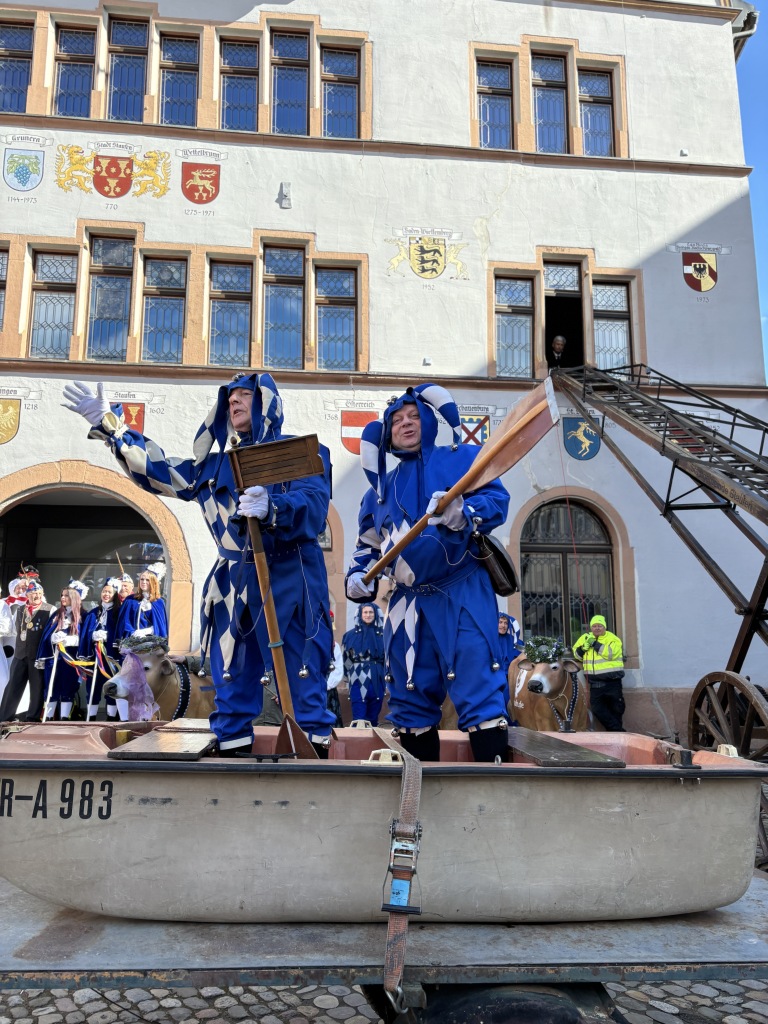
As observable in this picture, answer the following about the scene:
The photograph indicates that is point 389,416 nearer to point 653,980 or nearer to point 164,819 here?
point 164,819

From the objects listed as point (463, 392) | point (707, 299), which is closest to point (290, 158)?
point (463, 392)

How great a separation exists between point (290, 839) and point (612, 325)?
36.1 feet

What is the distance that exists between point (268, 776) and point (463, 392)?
9442 mm

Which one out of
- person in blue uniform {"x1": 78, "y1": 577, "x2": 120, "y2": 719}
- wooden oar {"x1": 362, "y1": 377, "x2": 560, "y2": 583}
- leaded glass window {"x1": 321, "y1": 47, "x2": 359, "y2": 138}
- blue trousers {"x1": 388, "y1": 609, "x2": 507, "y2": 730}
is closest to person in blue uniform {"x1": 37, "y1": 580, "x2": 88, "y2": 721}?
person in blue uniform {"x1": 78, "y1": 577, "x2": 120, "y2": 719}

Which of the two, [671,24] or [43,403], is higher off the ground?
[671,24]

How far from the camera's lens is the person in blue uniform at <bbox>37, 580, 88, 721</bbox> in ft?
31.4

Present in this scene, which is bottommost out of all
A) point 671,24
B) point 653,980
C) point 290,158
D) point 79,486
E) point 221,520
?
point 653,980

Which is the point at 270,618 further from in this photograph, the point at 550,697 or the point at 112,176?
the point at 112,176

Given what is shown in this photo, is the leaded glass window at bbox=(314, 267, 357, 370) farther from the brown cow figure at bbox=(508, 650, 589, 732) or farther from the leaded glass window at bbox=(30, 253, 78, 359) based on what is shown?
Result: the brown cow figure at bbox=(508, 650, 589, 732)

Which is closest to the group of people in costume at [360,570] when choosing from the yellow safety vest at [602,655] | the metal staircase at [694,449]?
the metal staircase at [694,449]

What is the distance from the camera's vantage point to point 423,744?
132 inches

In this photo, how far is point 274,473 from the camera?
3145 millimetres

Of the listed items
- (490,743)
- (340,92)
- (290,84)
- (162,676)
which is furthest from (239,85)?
(490,743)

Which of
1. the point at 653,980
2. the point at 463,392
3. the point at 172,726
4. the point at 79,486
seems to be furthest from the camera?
the point at 463,392
